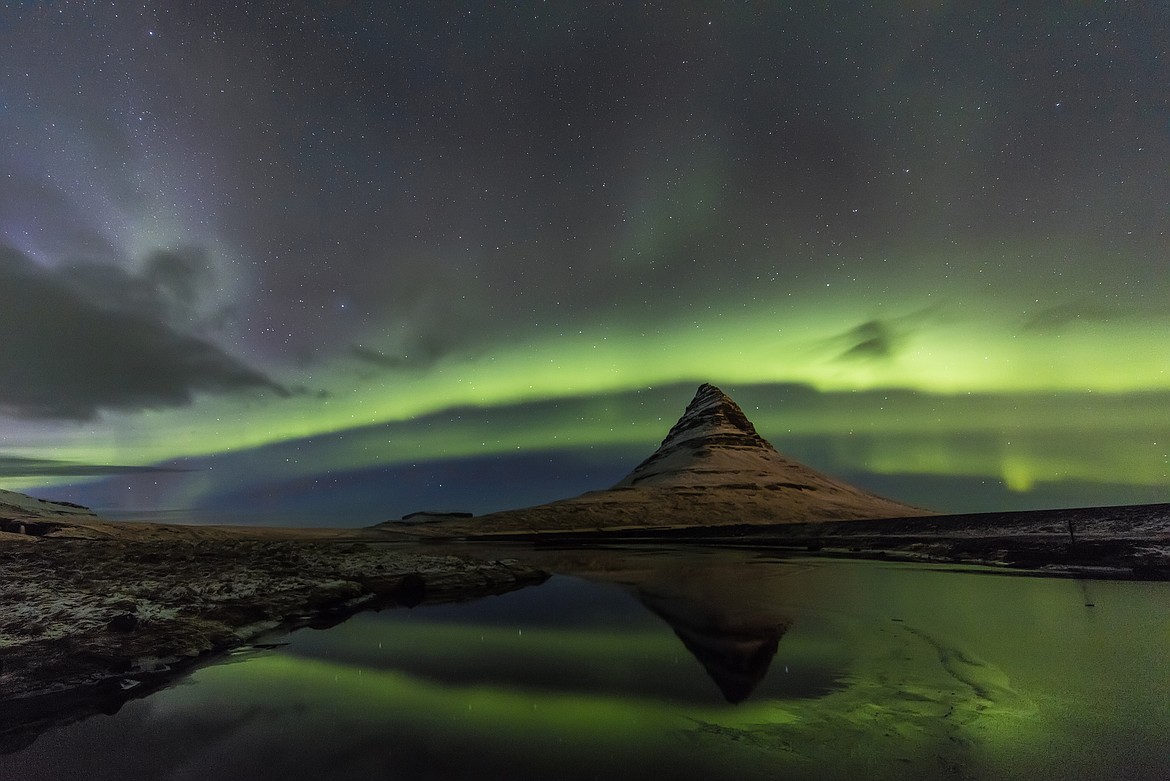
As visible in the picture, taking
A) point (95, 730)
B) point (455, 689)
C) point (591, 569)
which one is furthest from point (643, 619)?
point (591, 569)

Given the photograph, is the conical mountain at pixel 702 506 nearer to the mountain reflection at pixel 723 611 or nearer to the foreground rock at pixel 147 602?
the mountain reflection at pixel 723 611

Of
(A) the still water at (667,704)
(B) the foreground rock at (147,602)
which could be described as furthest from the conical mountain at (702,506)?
(A) the still water at (667,704)

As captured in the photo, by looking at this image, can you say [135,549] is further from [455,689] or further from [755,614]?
[755,614]

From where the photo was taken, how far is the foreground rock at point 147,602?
10.5m

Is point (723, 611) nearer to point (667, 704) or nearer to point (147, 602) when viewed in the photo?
point (667, 704)

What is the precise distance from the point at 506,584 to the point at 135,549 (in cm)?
1888

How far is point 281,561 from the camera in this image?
2539 centimetres

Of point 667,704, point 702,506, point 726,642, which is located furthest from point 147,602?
point 702,506

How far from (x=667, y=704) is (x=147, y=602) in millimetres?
15706

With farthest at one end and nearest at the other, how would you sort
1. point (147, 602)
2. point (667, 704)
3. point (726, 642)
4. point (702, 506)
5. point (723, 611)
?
point (702, 506), point (723, 611), point (147, 602), point (726, 642), point (667, 704)

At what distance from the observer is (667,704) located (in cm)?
991

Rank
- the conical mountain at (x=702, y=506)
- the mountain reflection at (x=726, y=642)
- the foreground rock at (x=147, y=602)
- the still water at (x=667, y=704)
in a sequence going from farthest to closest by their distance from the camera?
1. the conical mountain at (x=702, y=506)
2. the mountain reflection at (x=726, y=642)
3. the foreground rock at (x=147, y=602)
4. the still water at (x=667, y=704)

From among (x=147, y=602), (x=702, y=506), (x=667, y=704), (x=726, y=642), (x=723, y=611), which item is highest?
(x=147, y=602)

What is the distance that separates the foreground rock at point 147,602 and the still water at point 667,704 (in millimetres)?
1366
